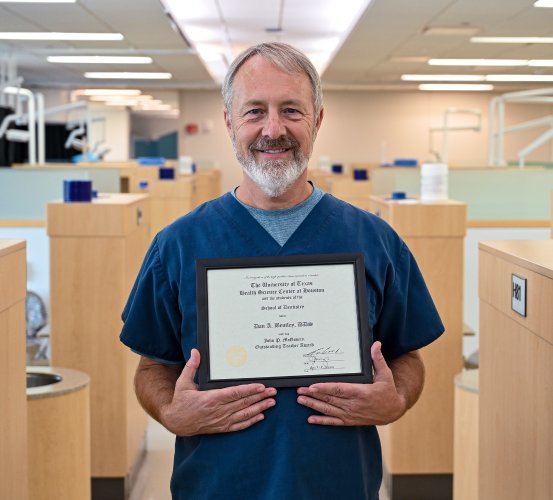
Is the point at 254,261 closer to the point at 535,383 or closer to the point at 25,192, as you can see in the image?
the point at 535,383

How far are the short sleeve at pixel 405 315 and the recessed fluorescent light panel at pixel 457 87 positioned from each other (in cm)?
1504

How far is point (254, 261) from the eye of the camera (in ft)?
5.38

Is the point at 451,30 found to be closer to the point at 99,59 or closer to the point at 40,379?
the point at 99,59

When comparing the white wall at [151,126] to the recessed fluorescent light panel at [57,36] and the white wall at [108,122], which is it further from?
the recessed fluorescent light panel at [57,36]

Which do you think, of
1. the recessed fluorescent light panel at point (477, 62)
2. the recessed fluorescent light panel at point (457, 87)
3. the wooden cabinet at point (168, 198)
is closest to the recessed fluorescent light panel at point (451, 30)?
the recessed fluorescent light panel at point (477, 62)

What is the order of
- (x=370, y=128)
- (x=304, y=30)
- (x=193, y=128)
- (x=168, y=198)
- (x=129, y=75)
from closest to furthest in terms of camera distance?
(x=168, y=198)
(x=304, y=30)
(x=129, y=75)
(x=193, y=128)
(x=370, y=128)

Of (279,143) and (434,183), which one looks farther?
(434,183)

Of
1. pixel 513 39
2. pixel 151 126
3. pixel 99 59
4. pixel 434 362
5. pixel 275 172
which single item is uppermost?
pixel 99 59

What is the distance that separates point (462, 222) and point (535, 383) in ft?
7.16

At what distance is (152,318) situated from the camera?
178cm

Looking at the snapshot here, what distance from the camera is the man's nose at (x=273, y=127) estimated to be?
1.68 m

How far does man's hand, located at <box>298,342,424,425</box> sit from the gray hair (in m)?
0.50

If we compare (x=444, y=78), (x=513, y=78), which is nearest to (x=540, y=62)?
(x=513, y=78)

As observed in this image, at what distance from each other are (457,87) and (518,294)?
51.2ft
